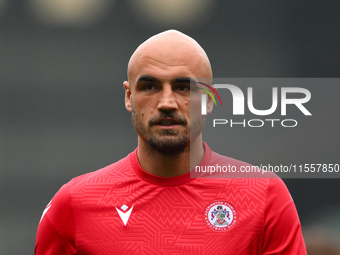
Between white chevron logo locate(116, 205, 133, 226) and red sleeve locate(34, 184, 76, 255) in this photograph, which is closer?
white chevron logo locate(116, 205, 133, 226)

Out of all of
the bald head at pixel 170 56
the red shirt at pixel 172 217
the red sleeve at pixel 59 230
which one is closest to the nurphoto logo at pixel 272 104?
the bald head at pixel 170 56

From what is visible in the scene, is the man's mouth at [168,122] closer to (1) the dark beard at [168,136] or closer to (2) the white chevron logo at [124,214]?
(1) the dark beard at [168,136]

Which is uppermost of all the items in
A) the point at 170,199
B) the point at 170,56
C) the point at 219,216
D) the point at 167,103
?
the point at 170,56

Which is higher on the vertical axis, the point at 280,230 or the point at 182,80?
the point at 182,80

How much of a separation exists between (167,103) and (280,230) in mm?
1130

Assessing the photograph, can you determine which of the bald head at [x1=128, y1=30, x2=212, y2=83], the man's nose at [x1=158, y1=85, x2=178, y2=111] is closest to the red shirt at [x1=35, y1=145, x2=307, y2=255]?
the man's nose at [x1=158, y1=85, x2=178, y2=111]

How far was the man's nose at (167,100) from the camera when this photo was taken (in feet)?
12.1

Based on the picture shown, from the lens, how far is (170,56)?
150 inches

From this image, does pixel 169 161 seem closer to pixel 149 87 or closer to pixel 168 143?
pixel 168 143

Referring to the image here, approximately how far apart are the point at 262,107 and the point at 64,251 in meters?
2.79

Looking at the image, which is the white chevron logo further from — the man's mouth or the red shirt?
the man's mouth

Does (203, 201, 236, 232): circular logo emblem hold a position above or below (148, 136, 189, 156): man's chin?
below

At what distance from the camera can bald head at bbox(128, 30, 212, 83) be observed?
3.81 m

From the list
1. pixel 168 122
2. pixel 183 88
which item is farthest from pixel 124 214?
pixel 183 88
